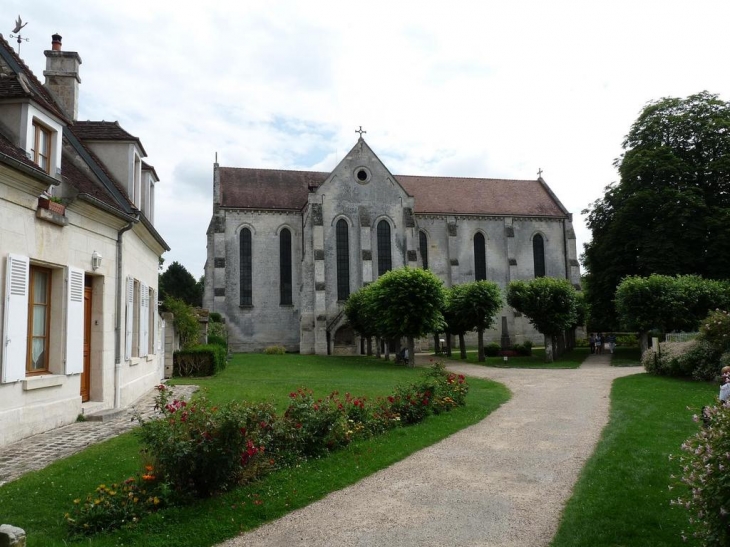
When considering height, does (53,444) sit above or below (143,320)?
below

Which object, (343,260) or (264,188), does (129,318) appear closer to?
(343,260)

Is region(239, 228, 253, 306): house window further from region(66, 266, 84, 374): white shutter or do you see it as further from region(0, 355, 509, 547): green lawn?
region(0, 355, 509, 547): green lawn

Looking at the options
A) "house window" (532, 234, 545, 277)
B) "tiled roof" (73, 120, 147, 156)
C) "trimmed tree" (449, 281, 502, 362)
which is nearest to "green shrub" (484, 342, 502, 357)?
"trimmed tree" (449, 281, 502, 362)

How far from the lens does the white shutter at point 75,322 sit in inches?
428

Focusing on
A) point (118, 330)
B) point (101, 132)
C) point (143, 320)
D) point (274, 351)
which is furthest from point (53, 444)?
point (274, 351)

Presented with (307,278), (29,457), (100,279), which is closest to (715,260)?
(307,278)

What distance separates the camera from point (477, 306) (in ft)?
110

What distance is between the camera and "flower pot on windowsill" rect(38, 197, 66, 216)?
1009 cm

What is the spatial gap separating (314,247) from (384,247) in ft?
18.1

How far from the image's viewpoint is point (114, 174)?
14.4 m

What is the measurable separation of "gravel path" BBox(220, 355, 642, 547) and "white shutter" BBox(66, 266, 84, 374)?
6495 millimetres

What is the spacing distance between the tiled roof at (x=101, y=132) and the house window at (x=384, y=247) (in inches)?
1137

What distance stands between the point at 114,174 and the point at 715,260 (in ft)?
107

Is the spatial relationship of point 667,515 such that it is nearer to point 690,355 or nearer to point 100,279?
point 100,279
